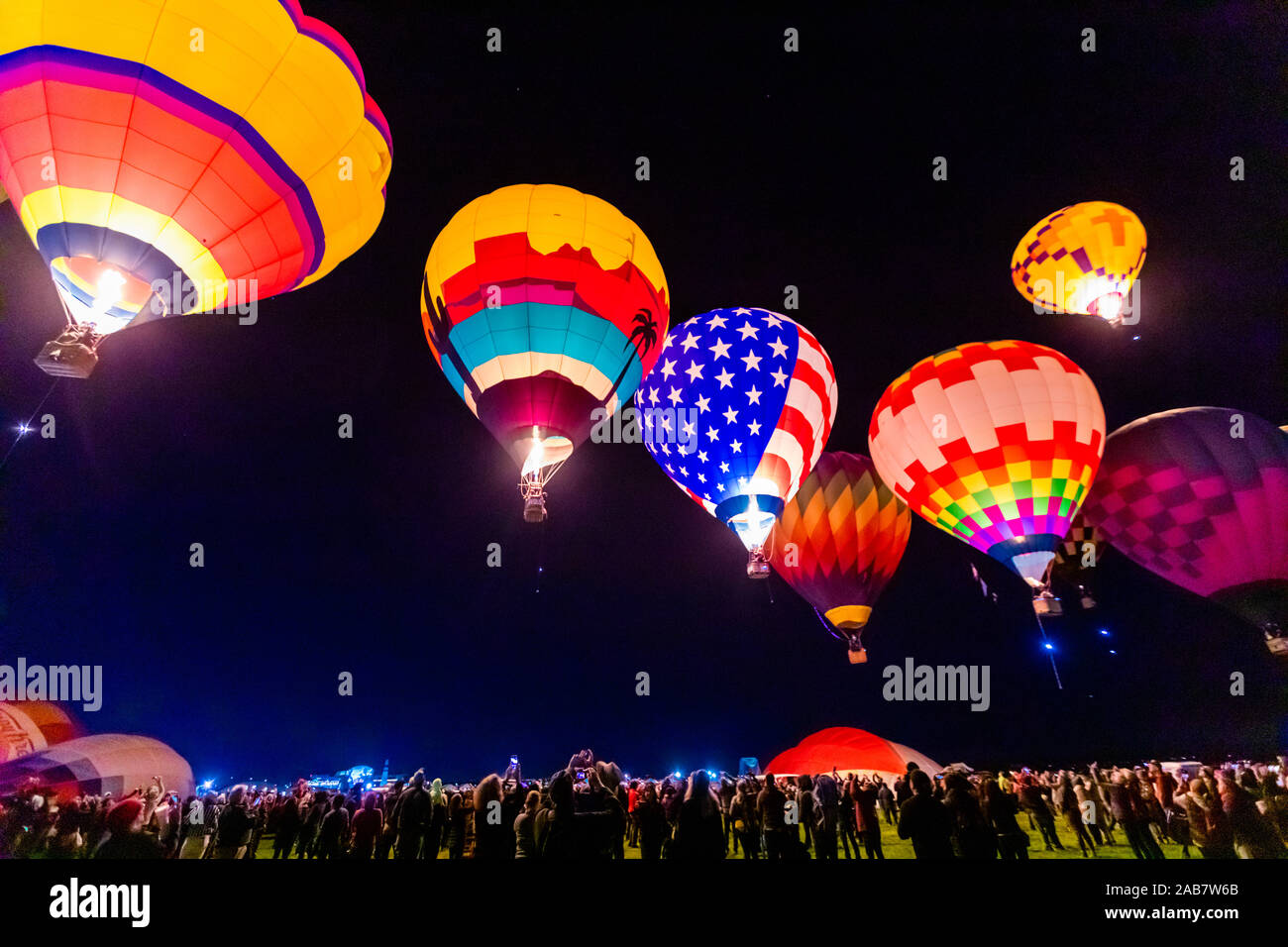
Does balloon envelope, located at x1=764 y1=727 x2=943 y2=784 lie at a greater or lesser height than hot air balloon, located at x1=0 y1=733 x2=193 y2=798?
lesser

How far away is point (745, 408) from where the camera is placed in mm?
9289

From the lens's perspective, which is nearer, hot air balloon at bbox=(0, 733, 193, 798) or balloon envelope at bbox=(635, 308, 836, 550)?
balloon envelope at bbox=(635, 308, 836, 550)

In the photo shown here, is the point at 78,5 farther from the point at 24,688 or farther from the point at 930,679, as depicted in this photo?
the point at 930,679

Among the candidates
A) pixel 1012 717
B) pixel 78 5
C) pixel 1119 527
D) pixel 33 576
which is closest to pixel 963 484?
pixel 1119 527

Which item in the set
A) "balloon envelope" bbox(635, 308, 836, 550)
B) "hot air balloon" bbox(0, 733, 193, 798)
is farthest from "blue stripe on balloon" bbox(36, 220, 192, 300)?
"hot air balloon" bbox(0, 733, 193, 798)

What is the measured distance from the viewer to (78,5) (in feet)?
16.9

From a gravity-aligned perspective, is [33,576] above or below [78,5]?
below

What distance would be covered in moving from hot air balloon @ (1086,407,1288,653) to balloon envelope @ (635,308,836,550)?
5.15 metres

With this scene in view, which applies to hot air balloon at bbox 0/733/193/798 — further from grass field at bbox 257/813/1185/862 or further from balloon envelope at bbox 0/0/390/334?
balloon envelope at bbox 0/0/390/334

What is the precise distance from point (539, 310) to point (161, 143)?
141 inches

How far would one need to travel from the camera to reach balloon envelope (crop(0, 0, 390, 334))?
17.1 ft

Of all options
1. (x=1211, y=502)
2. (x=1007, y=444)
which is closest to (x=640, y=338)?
(x=1007, y=444)

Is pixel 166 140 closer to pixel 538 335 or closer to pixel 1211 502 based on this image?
pixel 538 335
